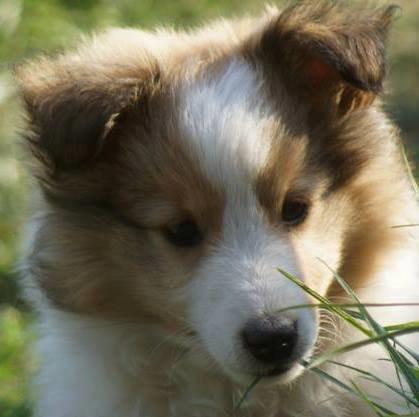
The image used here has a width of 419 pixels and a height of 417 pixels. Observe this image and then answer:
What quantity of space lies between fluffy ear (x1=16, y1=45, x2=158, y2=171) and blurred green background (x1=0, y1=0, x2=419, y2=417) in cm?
130

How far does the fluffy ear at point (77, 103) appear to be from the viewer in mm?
3891

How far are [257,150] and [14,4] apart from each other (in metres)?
4.78

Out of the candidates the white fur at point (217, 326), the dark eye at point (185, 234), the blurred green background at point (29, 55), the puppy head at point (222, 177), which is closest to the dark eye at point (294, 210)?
the puppy head at point (222, 177)

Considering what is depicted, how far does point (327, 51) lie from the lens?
13.1 feet

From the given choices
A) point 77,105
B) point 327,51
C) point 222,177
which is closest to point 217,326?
point 222,177

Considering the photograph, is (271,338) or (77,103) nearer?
(271,338)

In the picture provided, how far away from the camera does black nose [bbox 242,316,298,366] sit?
12.1ft

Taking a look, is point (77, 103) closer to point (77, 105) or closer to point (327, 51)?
point (77, 105)

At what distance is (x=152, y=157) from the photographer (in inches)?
160

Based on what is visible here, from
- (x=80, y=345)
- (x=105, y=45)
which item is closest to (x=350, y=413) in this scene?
(x=80, y=345)

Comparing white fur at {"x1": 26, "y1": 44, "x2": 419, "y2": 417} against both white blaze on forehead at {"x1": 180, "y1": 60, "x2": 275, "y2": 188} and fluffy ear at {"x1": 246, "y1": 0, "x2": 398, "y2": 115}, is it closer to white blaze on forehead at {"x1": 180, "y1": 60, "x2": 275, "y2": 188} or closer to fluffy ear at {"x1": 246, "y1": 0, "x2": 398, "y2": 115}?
white blaze on forehead at {"x1": 180, "y1": 60, "x2": 275, "y2": 188}

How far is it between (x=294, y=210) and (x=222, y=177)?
36cm

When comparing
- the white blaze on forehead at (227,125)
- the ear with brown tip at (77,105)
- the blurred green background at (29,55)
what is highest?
the ear with brown tip at (77,105)

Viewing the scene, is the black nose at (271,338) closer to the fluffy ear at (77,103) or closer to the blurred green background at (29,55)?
the fluffy ear at (77,103)
